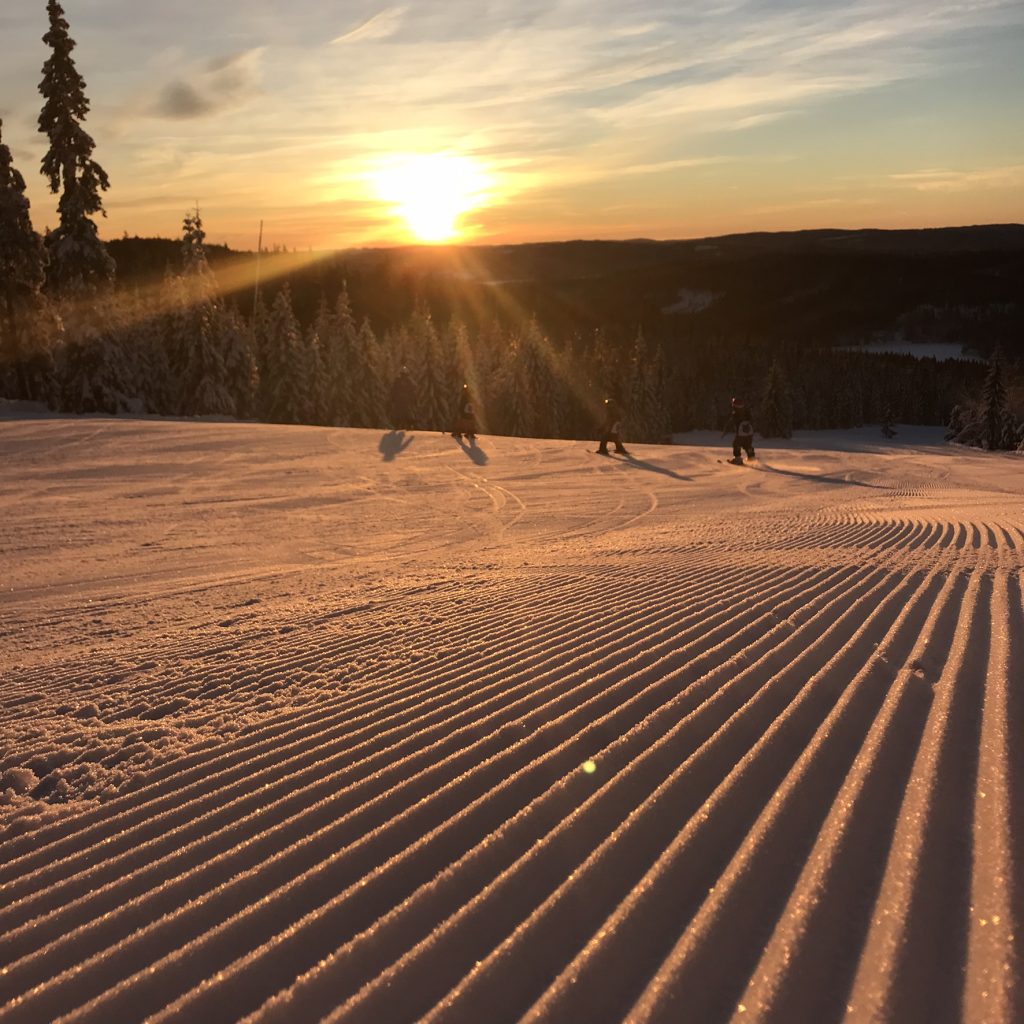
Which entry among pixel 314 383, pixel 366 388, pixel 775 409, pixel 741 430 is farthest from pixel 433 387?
pixel 775 409

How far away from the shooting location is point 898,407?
350 feet

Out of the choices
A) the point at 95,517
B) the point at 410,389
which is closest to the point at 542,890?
the point at 95,517

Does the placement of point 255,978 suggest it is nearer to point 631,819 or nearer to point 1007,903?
point 631,819

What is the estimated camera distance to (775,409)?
245ft

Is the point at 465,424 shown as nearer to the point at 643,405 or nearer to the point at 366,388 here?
the point at 366,388

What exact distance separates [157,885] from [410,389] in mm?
30103

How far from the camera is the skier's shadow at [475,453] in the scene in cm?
1994

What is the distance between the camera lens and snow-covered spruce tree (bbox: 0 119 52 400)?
30.2 meters

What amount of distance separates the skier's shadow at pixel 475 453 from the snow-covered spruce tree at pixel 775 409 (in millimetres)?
57136

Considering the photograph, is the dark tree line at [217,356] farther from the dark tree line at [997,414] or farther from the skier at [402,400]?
the skier at [402,400]

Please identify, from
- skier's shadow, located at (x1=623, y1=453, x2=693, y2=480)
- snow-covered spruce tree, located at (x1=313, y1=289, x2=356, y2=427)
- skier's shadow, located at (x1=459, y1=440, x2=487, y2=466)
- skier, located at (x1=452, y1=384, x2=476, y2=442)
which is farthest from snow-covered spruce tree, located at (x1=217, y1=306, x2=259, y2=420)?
skier's shadow, located at (x1=623, y1=453, x2=693, y2=480)

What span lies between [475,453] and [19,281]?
2164 cm

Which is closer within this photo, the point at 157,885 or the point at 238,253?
the point at 157,885

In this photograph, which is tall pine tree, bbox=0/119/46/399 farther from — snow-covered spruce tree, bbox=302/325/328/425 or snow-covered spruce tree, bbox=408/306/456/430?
snow-covered spruce tree, bbox=408/306/456/430
